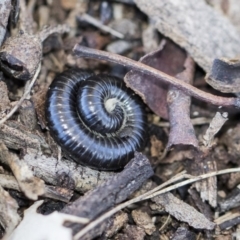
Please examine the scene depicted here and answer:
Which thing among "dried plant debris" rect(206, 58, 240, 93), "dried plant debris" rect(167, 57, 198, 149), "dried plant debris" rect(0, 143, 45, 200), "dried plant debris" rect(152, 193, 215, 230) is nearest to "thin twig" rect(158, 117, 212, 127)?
"dried plant debris" rect(167, 57, 198, 149)

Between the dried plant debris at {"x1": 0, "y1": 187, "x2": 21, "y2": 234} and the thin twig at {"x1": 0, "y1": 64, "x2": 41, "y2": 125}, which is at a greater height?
the thin twig at {"x1": 0, "y1": 64, "x2": 41, "y2": 125}

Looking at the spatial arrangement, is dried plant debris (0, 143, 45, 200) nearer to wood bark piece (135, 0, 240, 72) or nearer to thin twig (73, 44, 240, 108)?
thin twig (73, 44, 240, 108)

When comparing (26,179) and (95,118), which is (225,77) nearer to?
(95,118)

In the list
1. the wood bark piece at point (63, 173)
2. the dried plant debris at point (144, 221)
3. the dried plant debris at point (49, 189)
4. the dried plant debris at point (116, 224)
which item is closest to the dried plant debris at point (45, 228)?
the dried plant debris at point (49, 189)

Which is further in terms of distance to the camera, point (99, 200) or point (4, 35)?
point (4, 35)

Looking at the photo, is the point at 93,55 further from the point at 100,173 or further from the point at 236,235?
the point at 236,235

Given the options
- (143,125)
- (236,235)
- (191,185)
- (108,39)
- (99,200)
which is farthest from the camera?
(108,39)

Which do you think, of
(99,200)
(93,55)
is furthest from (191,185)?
(93,55)

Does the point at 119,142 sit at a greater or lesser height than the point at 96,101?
lesser
